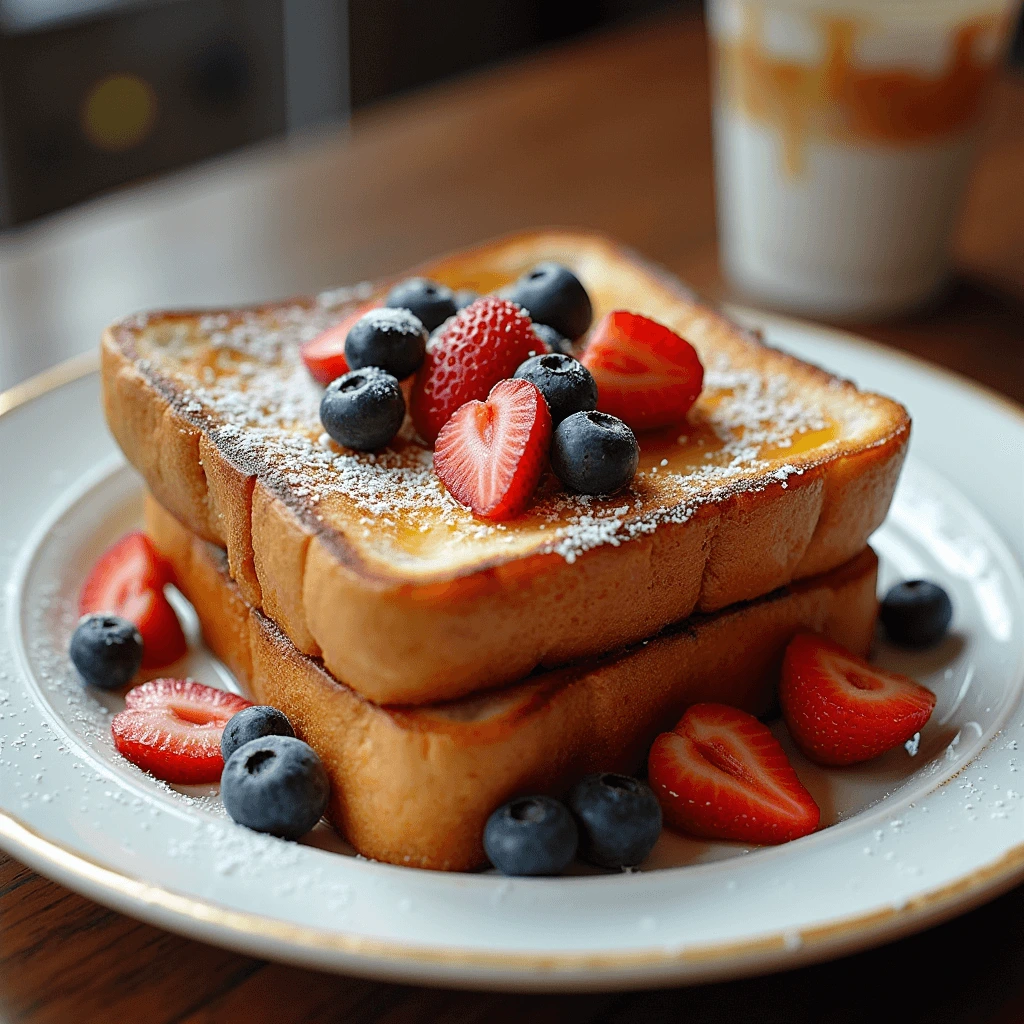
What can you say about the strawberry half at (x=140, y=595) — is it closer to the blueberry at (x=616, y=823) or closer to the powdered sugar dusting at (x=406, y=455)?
the powdered sugar dusting at (x=406, y=455)

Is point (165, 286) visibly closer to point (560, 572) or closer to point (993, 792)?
point (560, 572)

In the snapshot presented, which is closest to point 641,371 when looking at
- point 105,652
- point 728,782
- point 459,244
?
point 728,782

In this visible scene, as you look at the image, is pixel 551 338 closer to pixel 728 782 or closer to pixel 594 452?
pixel 594 452

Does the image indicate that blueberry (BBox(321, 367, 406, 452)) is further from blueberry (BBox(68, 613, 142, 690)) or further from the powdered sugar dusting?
blueberry (BBox(68, 613, 142, 690))

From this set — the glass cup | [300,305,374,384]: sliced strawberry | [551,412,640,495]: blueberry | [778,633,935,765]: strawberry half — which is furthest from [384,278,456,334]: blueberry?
the glass cup

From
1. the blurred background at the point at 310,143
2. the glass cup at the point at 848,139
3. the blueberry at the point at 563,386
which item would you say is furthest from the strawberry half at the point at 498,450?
the glass cup at the point at 848,139
